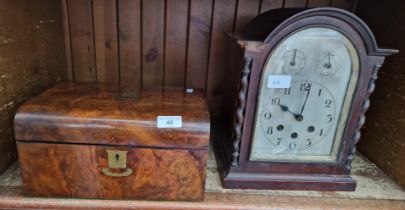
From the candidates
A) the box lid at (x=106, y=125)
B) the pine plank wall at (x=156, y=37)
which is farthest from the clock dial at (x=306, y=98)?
the pine plank wall at (x=156, y=37)

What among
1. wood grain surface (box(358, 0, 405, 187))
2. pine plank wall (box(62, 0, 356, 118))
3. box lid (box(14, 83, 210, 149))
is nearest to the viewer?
box lid (box(14, 83, 210, 149))

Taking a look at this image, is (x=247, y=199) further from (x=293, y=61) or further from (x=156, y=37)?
(x=156, y=37)

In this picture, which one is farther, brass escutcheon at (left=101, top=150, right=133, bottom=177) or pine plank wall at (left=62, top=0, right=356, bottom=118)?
pine plank wall at (left=62, top=0, right=356, bottom=118)

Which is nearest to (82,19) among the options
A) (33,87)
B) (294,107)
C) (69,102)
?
(33,87)

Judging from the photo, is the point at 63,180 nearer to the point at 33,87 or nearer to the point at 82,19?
the point at 33,87

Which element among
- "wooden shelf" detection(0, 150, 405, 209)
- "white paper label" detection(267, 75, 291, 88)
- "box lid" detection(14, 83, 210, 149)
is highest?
"white paper label" detection(267, 75, 291, 88)

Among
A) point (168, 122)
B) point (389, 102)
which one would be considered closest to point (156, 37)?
point (168, 122)

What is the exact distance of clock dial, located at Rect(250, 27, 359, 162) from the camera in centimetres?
62

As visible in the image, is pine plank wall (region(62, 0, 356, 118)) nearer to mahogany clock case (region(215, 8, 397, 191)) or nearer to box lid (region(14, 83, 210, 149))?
mahogany clock case (region(215, 8, 397, 191))

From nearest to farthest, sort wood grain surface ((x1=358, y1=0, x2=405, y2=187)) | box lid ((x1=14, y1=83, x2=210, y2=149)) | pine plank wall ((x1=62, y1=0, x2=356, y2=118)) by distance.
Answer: box lid ((x1=14, y1=83, x2=210, y2=149)) < wood grain surface ((x1=358, y1=0, x2=405, y2=187)) < pine plank wall ((x1=62, y1=0, x2=356, y2=118))

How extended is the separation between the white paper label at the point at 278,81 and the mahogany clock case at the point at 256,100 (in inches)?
1.2

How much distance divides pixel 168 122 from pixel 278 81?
0.87 ft

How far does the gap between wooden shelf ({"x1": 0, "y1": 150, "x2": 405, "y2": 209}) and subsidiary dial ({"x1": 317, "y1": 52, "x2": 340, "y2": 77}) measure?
30 cm

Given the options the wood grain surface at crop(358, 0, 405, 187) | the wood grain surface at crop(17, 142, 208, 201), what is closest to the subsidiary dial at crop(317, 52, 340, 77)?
the wood grain surface at crop(358, 0, 405, 187)
